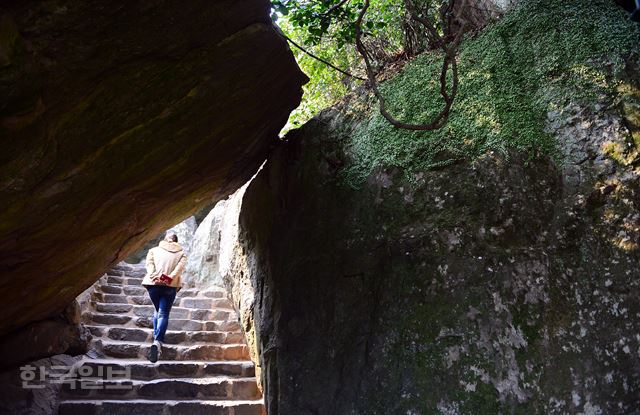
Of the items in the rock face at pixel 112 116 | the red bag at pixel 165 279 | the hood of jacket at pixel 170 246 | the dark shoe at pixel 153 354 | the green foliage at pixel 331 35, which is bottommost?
the dark shoe at pixel 153 354

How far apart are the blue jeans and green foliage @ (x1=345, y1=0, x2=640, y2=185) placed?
2.90 meters

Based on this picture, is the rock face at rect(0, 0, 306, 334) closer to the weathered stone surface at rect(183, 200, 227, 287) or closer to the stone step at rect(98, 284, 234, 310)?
the stone step at rect(98, 284, 234, 310)

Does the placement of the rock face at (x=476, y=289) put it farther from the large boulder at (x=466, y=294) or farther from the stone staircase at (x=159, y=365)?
the stone staircase at (x=159, y=365)

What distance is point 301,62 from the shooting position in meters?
6.63

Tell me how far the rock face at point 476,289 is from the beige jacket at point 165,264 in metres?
2.12

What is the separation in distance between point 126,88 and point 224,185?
77.8 inches

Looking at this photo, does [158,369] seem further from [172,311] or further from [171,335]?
[172,311]

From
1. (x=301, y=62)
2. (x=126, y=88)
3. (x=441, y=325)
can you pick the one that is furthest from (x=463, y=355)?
(x=301, y=62)

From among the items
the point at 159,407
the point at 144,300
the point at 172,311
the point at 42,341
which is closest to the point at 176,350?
the point at 159,407

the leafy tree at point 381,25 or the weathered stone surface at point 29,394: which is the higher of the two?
the leafy tree at point 381,25

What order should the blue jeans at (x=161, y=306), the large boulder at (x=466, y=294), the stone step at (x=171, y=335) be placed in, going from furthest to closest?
the stone step at (x=171, y=335) → the blue jeans at (x=161, y=306) → the large boulder at (x=466, y=294)

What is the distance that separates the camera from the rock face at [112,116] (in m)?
2.31

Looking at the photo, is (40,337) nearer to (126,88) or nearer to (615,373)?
(126,88)

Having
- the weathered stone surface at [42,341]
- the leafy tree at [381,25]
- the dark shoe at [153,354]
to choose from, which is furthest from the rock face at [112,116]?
the dark shoe at [153,354]
